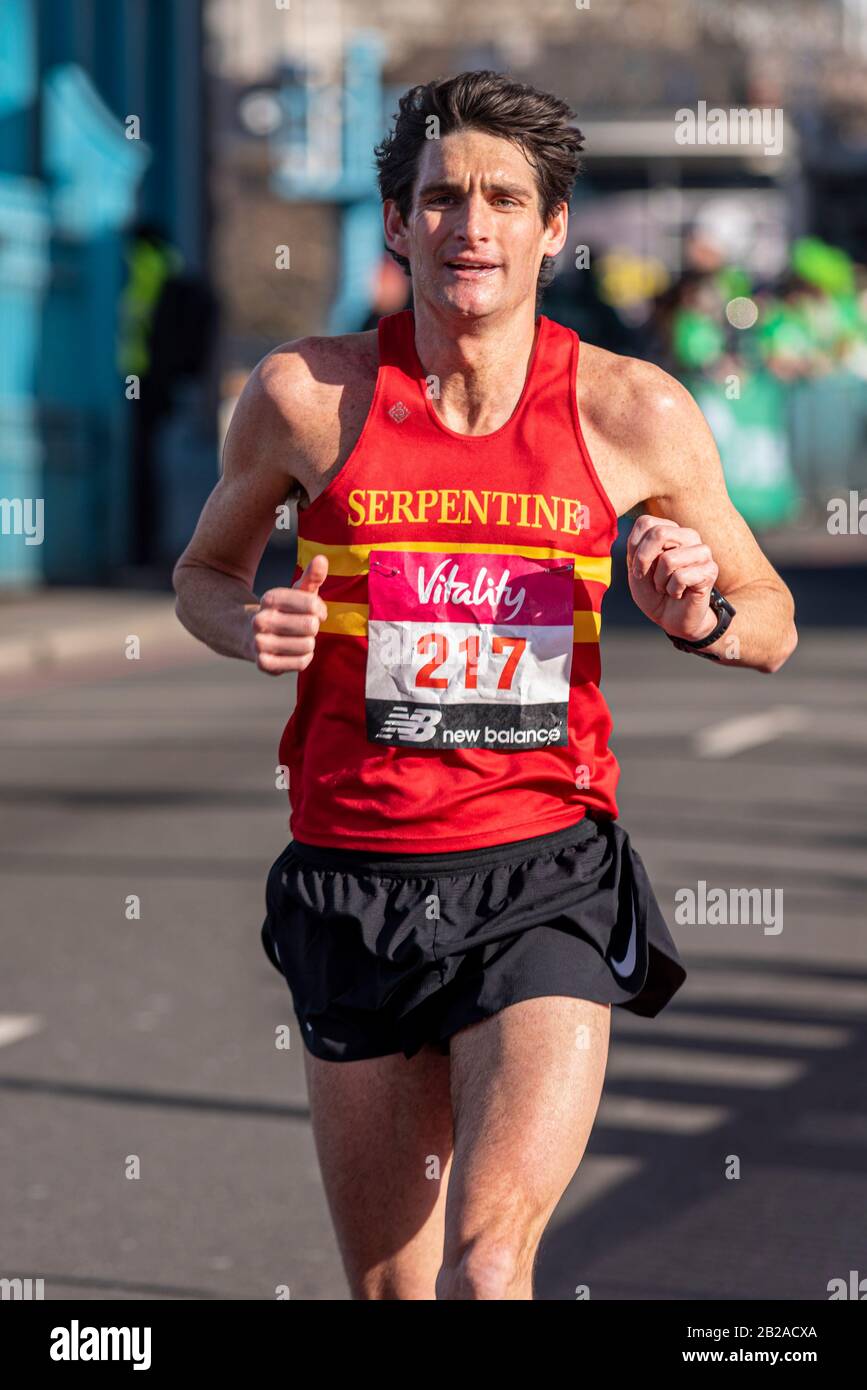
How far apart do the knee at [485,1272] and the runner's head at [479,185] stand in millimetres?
1266

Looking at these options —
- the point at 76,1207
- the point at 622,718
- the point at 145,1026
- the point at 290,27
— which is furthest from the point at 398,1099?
the point at 290,27

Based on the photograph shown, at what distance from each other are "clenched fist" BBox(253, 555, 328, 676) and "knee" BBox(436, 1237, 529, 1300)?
0.80 meters

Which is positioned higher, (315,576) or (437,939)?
(315,576)

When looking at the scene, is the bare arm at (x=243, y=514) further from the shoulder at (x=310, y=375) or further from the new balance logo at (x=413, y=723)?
the new balance logo at (x=413, y=723)

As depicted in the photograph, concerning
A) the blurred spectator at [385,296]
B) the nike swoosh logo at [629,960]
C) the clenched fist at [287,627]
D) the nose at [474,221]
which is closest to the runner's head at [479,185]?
the nose at [474,221]

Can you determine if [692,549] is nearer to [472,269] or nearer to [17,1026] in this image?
[472,269]

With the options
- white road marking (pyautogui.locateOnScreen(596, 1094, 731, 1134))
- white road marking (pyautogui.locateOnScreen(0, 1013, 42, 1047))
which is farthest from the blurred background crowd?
white road marking (pyautogui.locateOnScreen(0, 1013, 42, 1047))

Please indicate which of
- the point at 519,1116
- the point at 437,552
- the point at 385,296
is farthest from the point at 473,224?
the point at 385,296

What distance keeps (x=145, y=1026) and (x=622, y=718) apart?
715 cm

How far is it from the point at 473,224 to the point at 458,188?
71mm

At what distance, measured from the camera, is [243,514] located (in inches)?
145

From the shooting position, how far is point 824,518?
32.2 m

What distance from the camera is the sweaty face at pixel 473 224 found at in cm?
346
